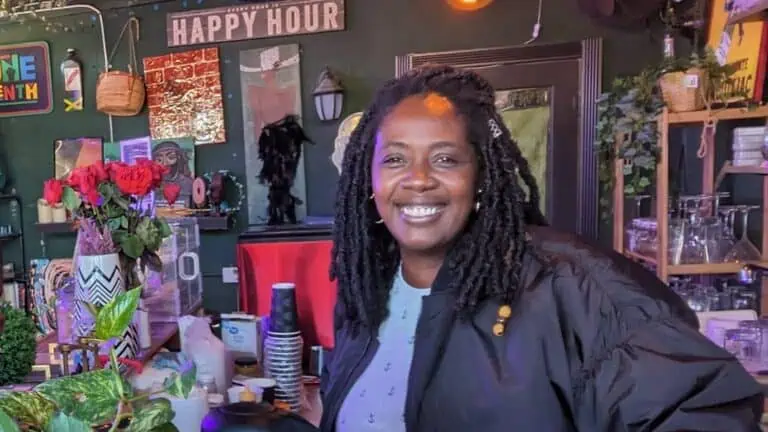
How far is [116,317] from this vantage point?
57 cm

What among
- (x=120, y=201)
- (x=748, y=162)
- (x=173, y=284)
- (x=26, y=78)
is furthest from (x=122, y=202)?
(x=26, y=78)

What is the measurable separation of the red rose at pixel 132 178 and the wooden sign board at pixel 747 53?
186 centimetres

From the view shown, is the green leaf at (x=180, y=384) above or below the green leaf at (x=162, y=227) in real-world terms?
below

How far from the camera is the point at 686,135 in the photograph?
10.1ft

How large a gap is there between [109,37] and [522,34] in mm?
2508

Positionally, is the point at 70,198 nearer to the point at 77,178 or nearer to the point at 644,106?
the point at 77,178

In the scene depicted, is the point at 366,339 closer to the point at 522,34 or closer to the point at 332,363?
the point at 332,363

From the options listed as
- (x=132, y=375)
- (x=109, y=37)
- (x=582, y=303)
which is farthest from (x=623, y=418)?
(x=109, y=37)

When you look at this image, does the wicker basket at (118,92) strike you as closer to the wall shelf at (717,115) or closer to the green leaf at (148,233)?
the green leaf at (148,233)

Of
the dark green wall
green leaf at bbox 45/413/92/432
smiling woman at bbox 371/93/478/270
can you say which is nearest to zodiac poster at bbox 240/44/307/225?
the dark green wall

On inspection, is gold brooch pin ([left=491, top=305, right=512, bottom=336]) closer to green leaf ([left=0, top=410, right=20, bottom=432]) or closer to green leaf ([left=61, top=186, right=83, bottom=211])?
green leaf ([left=0, top=410, right=20, bottom=432])

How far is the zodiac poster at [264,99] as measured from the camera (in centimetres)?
362

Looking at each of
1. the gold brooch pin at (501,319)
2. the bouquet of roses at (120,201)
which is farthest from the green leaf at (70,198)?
the gold brooch pin at (501,319)

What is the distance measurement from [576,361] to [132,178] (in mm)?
1024
